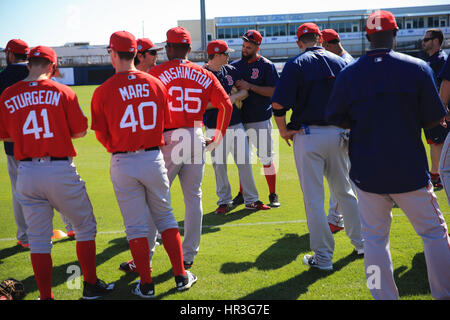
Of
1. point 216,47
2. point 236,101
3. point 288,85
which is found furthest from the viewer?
point 236,101

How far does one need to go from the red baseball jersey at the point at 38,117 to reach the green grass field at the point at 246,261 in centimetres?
→ 142

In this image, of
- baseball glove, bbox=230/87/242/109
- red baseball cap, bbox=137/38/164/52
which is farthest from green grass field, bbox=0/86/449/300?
red baseball cap, bbox=137/38/164/52

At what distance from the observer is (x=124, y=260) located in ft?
15.6

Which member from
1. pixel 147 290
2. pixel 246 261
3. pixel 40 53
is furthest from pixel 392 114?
pixel 40 53

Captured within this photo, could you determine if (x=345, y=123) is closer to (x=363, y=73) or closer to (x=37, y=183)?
(x=363, y=73)

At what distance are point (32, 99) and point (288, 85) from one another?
2.35 metres

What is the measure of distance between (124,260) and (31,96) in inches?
84.4

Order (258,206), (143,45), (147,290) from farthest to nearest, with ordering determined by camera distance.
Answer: (258,206), (143,45), (147,290)

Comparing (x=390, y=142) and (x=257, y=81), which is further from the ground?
(x=257, y=81)

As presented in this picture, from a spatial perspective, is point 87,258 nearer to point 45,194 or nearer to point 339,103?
point 45,194

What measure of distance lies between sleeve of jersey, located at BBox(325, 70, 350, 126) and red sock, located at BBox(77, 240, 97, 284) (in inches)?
95.6

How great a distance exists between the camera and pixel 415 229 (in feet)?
10.6

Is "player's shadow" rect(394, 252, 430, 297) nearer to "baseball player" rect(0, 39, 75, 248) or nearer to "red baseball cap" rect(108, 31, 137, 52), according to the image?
"red baseball cap" rect(108, 31, 137, 52)

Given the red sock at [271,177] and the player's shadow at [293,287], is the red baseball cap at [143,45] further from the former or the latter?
the red sock at [271,177]
